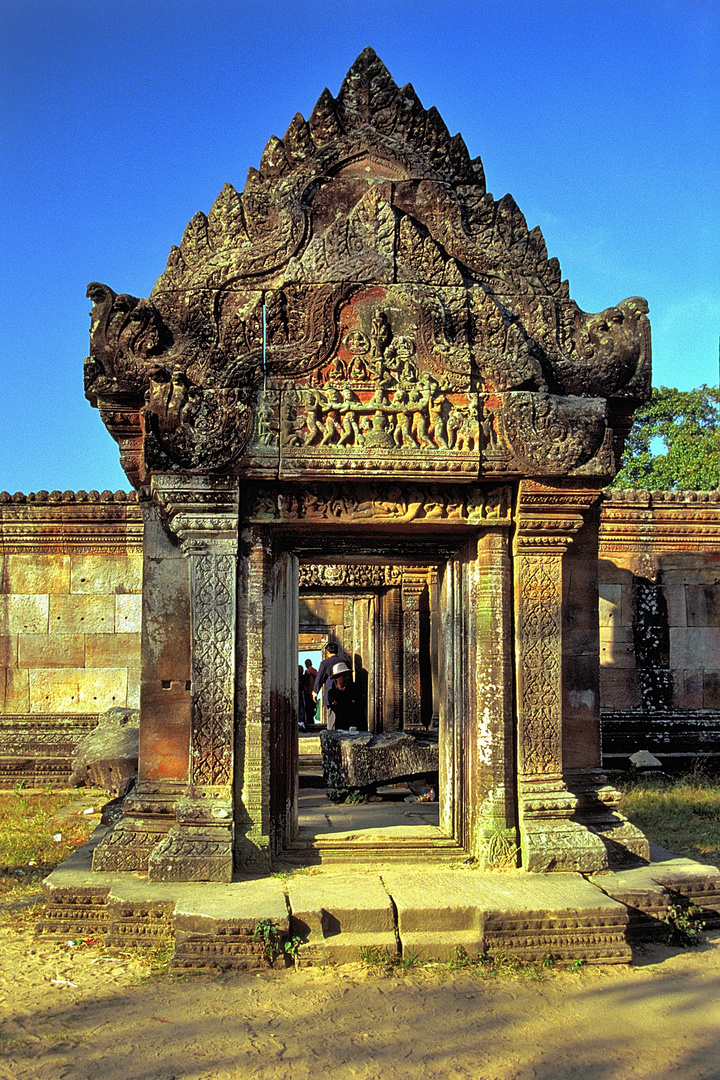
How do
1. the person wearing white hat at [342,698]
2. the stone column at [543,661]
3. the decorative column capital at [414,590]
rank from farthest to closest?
the person wearing white hat at [342,698] → the decorative column capital at [414,590] → the stone column at [543,661]

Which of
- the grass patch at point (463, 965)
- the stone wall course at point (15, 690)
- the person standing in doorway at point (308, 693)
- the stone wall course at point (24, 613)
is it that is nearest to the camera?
the grass patch at point (463, 965)

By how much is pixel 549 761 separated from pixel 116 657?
7359 mm

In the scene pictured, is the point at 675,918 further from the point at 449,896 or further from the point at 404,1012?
the point at 404,1012

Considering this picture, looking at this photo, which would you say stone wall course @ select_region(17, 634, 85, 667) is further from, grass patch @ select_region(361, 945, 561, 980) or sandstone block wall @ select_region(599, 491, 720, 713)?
grass patch @ select_region(361, 945, 561, 980)

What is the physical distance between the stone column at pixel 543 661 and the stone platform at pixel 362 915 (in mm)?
287

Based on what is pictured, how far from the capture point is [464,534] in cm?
592

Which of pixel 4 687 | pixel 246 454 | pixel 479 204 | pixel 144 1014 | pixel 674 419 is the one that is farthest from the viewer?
pixel 674 419

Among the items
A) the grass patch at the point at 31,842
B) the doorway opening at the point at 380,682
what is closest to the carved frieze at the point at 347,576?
the doorway opening at the point at 380,682

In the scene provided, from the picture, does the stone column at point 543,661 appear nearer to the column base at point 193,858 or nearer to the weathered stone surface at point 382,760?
the column base at point 193,858

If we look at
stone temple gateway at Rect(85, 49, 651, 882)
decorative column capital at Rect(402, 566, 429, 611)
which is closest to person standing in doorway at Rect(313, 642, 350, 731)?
decorative column capital at Rect(402, 566, 429, 611)

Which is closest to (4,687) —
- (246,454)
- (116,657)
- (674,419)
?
(116,657)

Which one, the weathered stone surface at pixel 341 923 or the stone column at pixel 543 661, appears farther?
the stone column at pixel 543 661

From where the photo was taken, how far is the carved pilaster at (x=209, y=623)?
525 cm

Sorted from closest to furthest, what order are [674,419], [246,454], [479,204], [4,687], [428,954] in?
[428,954]
[246,454]
[479,204]
[4,687]
[674,419]
